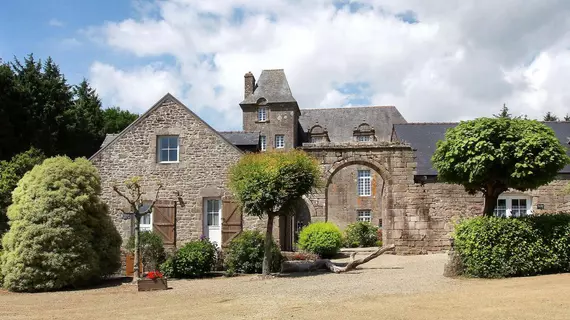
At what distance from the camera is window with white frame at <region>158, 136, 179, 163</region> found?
16.6m

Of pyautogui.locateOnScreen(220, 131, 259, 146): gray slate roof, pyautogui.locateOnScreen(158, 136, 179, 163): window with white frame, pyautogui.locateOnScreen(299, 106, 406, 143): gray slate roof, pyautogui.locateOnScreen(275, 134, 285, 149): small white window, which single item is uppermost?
pyautogui.locateOnScreen(299, 106, 406, 143): gray slate roof

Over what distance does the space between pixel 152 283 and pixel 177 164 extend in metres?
5.70

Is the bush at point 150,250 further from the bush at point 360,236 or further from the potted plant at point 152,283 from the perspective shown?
the bush at point 360,236

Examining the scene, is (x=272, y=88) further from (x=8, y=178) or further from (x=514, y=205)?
(x=8, y=178)

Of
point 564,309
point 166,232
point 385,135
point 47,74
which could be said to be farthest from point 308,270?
point 385,135

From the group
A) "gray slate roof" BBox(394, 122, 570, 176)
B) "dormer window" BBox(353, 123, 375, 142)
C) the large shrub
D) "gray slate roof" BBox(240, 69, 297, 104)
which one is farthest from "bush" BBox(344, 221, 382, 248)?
the large shrub

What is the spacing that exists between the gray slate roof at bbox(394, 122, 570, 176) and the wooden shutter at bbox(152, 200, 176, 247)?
8.21 metres

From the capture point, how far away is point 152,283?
11.3 meters

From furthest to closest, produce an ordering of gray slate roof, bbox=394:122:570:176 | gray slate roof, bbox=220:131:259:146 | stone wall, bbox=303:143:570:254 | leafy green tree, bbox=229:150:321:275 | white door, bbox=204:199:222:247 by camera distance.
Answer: gray slate roof, bbox=220:131:259:146 → gray slate roof, bbox=394:122:570:176 → stone wall, bbox=303:143:570:254 → white door, bbox=204:199:222:247 → leafy green tree, bbox=229:150:321:275

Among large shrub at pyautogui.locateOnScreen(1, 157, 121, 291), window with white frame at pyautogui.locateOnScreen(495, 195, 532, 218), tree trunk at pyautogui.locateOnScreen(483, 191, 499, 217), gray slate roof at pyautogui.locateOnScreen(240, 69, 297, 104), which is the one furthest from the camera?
gray slate roof at pyautogui.locateOnScreen(240, 69, 297, 104)

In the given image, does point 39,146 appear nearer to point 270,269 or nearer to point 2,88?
point 2,88

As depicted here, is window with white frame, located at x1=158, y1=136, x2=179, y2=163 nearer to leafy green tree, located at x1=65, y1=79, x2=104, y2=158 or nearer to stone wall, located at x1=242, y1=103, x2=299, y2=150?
leafy green tree, located at x1=65, y1=79, x2=104, y2=158

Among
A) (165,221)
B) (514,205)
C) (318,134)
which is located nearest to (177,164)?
(165,221)

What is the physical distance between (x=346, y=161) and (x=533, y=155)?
731cm
